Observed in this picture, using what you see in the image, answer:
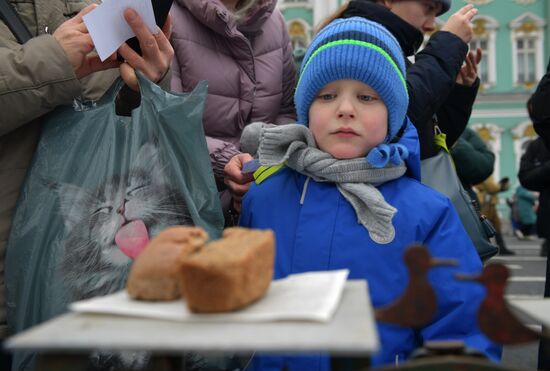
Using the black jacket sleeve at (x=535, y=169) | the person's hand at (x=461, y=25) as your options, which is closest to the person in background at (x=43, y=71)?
the person's hand at (x=461, y=25)

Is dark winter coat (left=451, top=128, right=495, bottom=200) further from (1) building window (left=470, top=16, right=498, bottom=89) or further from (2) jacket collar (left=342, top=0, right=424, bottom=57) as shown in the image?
(1) building window (left=470, top=16, right=498, bottom=89)

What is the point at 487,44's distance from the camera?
2867 centimetres

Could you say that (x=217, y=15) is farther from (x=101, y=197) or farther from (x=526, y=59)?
(x=526, y=59)

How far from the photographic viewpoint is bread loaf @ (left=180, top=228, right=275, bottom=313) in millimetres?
965

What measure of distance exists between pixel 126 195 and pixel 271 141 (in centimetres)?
46

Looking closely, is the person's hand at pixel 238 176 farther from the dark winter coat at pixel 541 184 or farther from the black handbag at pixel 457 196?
the dark winter coat at pixel 541 184

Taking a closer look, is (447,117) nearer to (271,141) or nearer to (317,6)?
(271,141)

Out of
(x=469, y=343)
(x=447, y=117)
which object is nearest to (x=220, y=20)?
(x=447, y=117)

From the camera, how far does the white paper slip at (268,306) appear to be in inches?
36.7

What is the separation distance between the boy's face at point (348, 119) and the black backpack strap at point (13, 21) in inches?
32.9

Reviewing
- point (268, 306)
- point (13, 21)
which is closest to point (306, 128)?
point (13, 21)

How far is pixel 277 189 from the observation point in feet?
6.77

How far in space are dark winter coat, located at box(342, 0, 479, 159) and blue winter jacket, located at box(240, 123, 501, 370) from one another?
0.52m

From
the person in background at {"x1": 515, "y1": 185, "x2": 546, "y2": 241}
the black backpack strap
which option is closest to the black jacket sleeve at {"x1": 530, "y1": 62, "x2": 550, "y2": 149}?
the black backpack strap
